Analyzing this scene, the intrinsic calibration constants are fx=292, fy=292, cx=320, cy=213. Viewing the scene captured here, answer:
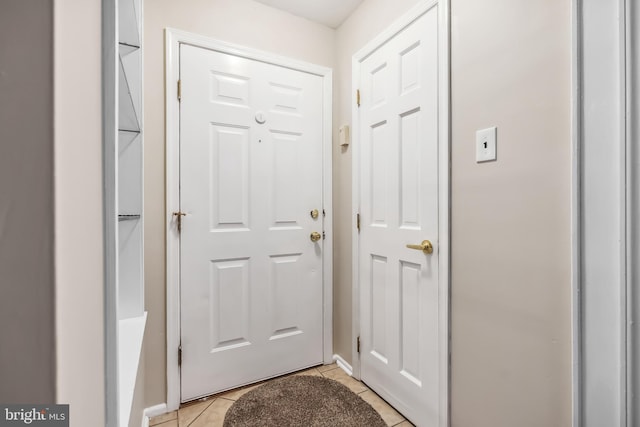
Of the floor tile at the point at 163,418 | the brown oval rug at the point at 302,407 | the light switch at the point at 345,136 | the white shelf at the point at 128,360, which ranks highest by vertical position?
the light switch at the point at 345,136

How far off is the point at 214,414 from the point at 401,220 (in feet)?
4.67

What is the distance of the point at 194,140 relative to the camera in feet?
5.42

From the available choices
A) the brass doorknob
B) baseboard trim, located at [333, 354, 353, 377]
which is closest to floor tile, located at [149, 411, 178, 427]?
baseboard trim, located at [333, 354, 353, 377]

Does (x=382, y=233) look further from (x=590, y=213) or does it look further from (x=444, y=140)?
(x=590, y=213)

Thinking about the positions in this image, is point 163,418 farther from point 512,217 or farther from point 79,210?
point 512,217

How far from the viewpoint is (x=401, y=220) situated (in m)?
1.56

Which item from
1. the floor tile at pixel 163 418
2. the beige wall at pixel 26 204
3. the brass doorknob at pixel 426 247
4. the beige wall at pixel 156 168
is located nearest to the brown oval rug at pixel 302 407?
the floor tile at pixel 163 418

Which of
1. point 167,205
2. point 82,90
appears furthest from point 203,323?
point 82,90

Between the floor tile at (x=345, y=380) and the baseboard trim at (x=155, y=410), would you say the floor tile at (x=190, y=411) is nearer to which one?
the baseboard trim at (x=155, y=410)

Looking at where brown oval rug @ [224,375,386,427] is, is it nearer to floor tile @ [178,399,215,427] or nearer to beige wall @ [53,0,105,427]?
floor tile @ [178,399,215,427]

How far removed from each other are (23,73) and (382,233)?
5.12 feet

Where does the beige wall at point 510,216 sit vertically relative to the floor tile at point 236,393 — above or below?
above

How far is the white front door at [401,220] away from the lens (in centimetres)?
137

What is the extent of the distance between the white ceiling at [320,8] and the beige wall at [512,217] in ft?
2.85
